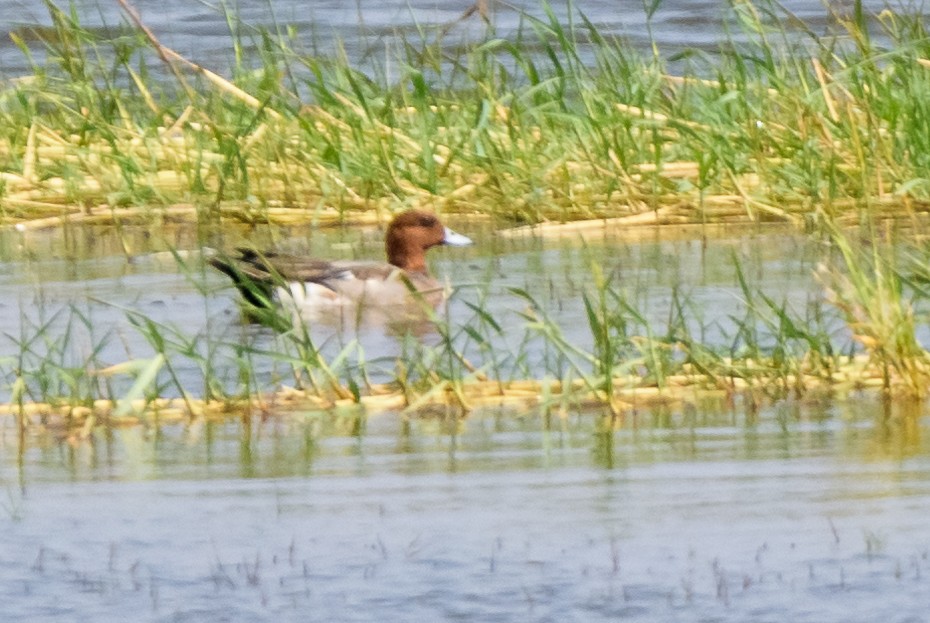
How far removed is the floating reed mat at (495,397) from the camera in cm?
546

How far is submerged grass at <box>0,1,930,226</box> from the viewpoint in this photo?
8.82 metres

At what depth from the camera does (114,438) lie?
5324 millimetres

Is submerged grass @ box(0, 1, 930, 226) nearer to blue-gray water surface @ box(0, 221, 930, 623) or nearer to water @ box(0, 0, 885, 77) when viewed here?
blue-gray water surface @ box(0, 221, 930, 623)

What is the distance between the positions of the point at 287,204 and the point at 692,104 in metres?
1.73

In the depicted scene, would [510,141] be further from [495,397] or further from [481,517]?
[481,517]

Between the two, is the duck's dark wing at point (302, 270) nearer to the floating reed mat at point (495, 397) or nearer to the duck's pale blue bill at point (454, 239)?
the duck's pale blue bill at point (454, 239)

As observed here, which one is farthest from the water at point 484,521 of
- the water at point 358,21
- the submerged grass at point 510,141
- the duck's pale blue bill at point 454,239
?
the water at point 358,21

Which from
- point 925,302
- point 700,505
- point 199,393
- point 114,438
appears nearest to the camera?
point 700,505

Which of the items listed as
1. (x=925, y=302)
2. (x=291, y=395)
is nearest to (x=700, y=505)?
(x=291, y=395)

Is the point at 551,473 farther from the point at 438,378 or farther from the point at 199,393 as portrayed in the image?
the point at 199,393

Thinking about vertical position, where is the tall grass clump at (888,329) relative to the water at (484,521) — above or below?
above

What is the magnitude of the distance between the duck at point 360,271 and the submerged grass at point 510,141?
0.41 m

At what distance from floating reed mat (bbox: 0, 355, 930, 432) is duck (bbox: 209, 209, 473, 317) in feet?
6.07

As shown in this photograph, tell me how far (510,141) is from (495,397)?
12.3ft
